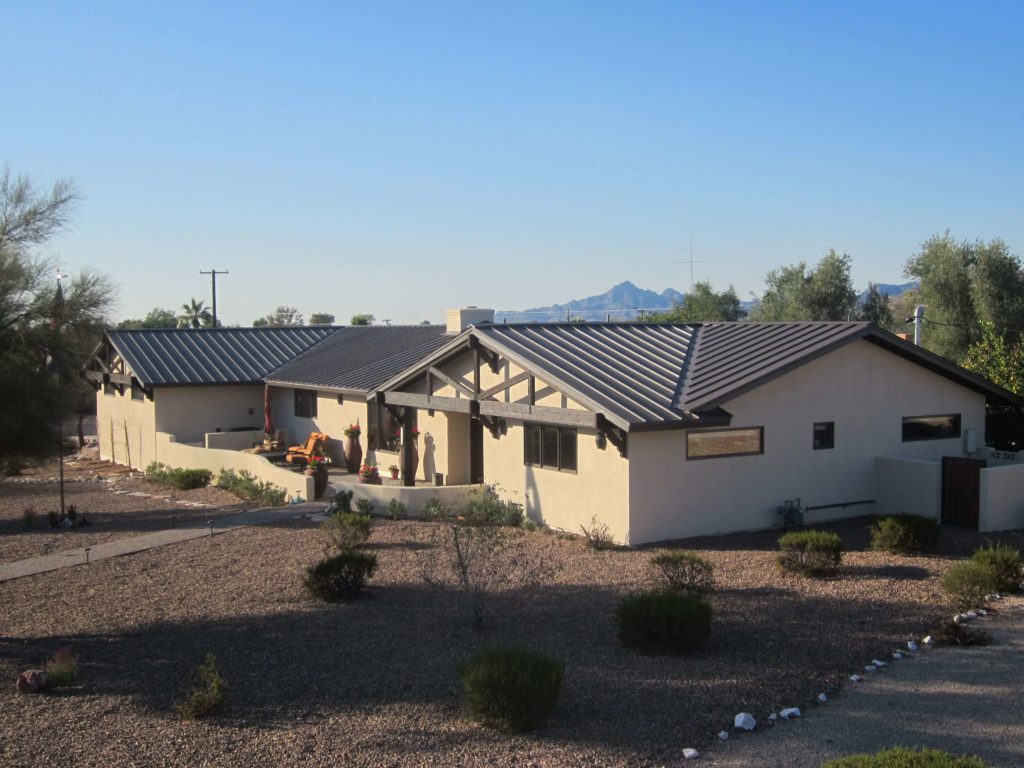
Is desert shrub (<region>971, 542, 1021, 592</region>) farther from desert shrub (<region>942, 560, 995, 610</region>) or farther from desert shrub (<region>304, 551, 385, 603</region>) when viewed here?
desert shrub (<region>304, 551, 385, 603</region>)

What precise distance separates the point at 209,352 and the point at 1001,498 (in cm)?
2515

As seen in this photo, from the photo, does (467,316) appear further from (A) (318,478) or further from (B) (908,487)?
(B) (908,487)

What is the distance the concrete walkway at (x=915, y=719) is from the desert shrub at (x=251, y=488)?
1699cm

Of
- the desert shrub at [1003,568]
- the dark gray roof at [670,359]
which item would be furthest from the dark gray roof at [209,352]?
the desert shrub at [1003,568]

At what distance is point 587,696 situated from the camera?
983cm

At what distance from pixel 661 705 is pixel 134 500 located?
20.9 m

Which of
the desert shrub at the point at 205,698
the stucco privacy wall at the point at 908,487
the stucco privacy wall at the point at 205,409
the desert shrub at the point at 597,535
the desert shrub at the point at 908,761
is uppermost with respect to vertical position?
the stucco privacy wall at the point at 205,409

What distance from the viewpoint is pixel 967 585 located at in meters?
13.3

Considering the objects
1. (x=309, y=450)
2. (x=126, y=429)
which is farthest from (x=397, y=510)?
(x=126, y=429)

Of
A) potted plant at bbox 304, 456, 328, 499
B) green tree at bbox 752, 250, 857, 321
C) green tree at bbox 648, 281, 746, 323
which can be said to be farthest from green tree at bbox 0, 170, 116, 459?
green tree at bbox 648, 281, 746, 323

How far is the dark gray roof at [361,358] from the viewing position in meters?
28.7

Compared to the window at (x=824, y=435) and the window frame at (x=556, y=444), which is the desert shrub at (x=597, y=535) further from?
the window at (x=824, y=435)

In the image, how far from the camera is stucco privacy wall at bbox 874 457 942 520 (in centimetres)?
1969

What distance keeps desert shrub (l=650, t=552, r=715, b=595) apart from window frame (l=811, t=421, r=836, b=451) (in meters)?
7.13
